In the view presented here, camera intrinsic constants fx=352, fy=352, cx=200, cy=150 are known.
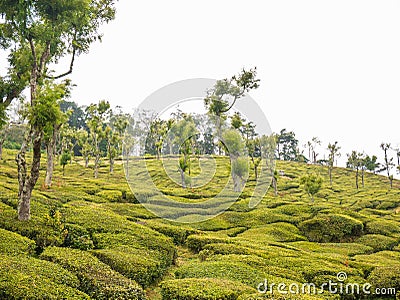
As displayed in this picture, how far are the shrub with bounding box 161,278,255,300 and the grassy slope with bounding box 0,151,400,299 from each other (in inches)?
1.3

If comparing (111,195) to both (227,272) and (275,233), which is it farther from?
(227,272)

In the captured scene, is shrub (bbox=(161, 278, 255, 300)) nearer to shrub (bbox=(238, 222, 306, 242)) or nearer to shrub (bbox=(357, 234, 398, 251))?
shrub (bbox=(238, 222, 306, 242))

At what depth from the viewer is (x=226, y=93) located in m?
34.7

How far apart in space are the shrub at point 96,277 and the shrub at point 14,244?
56cm

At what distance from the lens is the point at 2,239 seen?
11.3 m

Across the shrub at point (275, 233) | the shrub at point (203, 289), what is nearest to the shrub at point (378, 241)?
the shrub at point (275, 233)

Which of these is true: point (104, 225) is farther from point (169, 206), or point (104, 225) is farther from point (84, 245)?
point (169, 206)

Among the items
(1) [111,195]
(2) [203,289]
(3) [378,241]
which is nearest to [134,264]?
(2) [203,289]

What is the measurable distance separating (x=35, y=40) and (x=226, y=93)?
2040 centimetres

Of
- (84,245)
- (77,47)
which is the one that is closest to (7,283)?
(84,245)

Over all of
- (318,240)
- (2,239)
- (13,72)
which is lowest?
(318,240)

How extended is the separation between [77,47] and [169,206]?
1197 centimetres

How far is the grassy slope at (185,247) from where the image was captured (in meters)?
10.4

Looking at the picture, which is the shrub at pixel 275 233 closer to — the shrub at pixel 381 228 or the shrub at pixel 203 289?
the shrub at pixel 381 228
